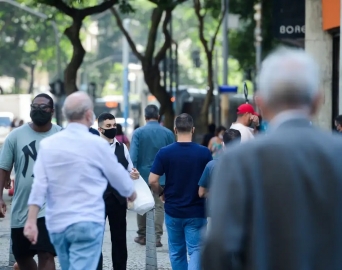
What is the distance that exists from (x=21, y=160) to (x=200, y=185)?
1575mm

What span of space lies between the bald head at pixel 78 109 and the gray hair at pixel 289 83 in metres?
2.89

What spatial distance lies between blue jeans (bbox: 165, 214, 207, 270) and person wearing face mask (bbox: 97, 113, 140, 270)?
0.60m

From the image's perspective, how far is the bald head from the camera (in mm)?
6258

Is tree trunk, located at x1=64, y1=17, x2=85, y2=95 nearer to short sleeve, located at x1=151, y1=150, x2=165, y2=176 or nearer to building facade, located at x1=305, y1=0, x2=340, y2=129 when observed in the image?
Result: building facade, located at x1=305, y1=0, x2=340, y2=129

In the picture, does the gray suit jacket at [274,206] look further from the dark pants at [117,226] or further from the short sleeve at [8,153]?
the dark pants at [117,226]

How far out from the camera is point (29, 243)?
7.74 m

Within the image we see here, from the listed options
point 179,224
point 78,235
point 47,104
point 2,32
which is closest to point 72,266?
point 78,235

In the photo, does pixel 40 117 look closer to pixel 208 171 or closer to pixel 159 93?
pixel 208 171

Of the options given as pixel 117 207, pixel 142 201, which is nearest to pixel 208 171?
pixel 142 201

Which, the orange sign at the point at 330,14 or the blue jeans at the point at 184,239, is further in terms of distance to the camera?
the orange sign at the point at 330,14

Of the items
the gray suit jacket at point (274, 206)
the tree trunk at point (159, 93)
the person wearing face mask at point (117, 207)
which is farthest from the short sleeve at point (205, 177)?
the tree trunk at point (159, 93)

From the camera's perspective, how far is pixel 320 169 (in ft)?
10.9

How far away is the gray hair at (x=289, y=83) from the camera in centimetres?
342

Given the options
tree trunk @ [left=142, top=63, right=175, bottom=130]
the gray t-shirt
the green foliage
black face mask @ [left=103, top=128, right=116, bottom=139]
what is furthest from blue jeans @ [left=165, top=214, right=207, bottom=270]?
the green foliage
